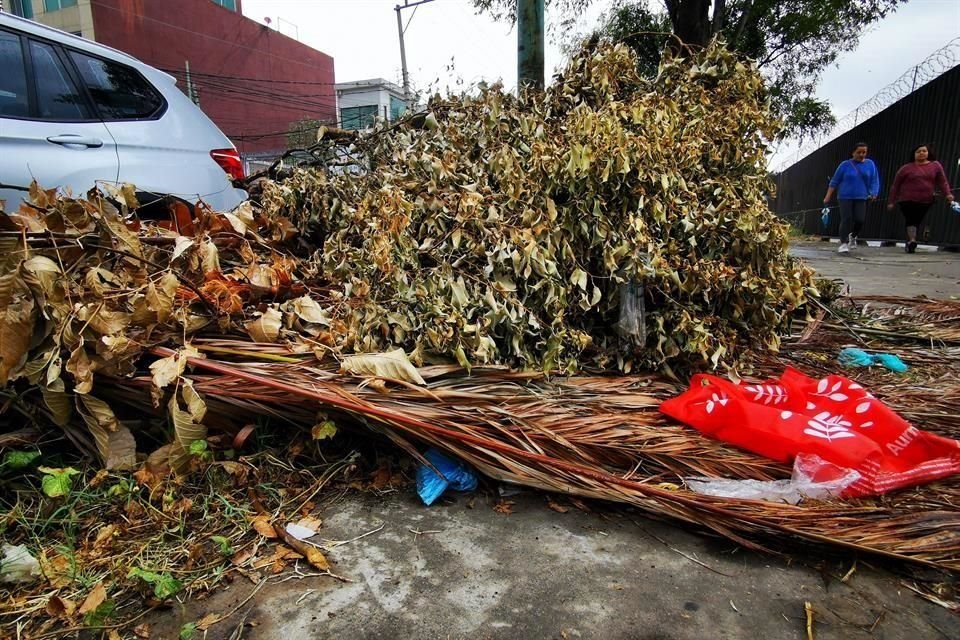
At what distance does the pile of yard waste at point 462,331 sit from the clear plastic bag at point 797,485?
0.19 feet

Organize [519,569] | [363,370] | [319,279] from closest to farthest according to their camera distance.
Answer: [519,569], [363,370], [319,279]

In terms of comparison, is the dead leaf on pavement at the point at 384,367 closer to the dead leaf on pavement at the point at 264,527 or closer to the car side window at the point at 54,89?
the dead leaf on pavement at the point at 264,527

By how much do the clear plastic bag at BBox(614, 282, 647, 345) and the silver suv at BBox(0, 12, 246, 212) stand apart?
2.79m

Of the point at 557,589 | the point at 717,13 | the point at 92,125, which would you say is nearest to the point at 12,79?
the point at 92,125

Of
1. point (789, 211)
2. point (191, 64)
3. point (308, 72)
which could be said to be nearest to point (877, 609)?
point (789, 211)

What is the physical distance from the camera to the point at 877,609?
4.23ft

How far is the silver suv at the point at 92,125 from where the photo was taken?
3.00m

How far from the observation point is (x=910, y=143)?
10.9 m

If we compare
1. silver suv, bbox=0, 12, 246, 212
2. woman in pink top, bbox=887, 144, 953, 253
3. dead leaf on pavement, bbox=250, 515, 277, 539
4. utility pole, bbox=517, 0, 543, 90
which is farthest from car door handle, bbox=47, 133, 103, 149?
woman in pink top, bbox=887, 144, 953, 253

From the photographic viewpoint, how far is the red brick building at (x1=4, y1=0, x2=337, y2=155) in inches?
792

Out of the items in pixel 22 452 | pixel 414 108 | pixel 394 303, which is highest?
pixel 414 108

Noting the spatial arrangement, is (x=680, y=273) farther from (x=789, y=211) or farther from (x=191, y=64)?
(x=191, y=64)

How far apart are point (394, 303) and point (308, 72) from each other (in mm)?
34779

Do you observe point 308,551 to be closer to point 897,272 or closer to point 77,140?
point 77,140
